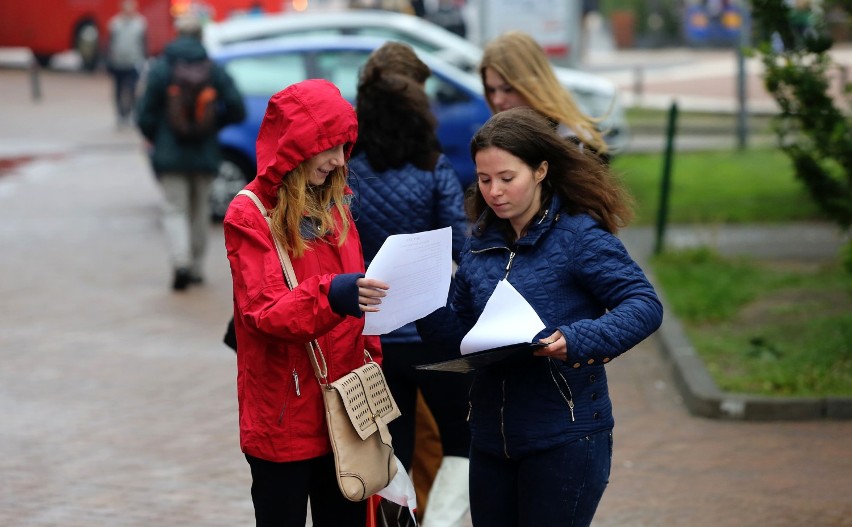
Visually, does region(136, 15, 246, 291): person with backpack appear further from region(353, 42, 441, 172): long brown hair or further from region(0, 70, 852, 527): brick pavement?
region(353, 42, 441, 172): long brown hair

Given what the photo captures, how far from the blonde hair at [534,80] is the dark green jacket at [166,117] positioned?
16.1ft

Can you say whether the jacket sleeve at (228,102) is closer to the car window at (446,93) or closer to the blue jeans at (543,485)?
the car window at (446,93)

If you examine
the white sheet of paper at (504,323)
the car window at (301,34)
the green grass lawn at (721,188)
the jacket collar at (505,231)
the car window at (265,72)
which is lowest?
the green grass lawn at (721,188)

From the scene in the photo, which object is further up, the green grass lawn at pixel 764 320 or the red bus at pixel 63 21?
the red bus at pixel 63 21

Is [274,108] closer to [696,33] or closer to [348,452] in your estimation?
[348,452]

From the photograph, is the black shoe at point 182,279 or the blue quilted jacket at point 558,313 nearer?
the blue quilted jacket at point 558,313

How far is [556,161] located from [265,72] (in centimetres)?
1038

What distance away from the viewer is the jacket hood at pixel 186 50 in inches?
385

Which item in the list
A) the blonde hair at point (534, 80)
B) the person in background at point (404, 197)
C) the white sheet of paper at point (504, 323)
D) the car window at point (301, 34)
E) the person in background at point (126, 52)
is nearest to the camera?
the white sheet of paper at point (504, 323)

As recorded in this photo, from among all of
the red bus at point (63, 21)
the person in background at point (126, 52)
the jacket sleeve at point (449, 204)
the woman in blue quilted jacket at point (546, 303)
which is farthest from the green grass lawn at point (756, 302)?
the red bus at point (63, 21)

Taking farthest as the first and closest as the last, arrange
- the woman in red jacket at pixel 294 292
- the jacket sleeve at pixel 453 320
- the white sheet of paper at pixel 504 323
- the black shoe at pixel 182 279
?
the black shoe at pixel 182 279
the jacket sleeve at pixel 453 320
the woman in red jacket at pixel 294 292
the white sheet of paper at pixel 504 323

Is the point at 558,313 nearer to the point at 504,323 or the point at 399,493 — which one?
the point at 504,323

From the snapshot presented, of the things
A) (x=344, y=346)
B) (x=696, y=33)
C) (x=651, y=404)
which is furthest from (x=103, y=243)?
(x=696, y=33)

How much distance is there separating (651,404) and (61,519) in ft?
10.7
